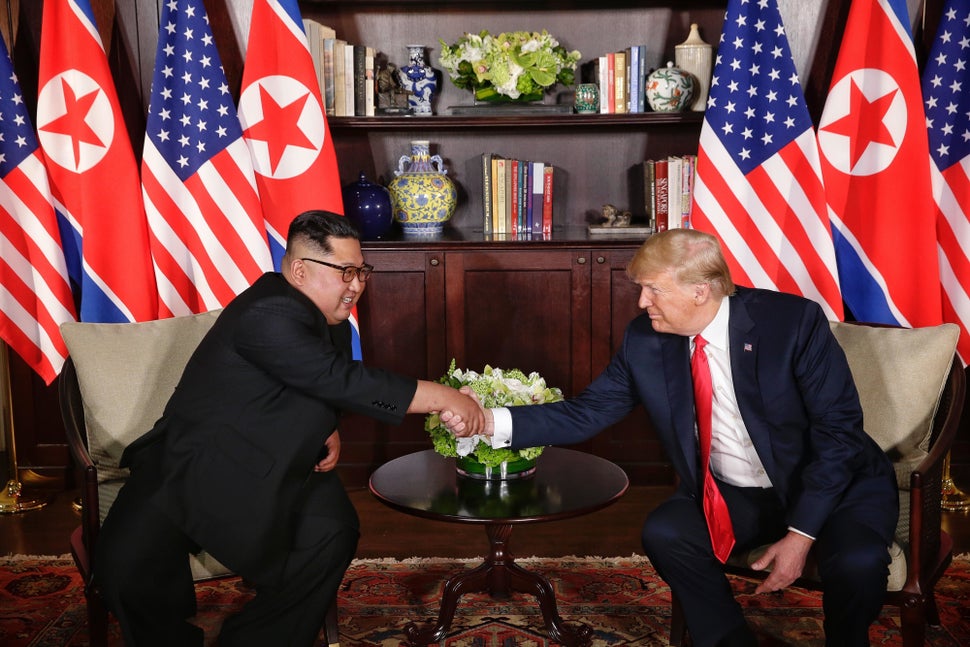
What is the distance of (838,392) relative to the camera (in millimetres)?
2514

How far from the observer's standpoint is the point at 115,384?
3.02m

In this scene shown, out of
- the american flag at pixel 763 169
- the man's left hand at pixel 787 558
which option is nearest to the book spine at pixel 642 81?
the american flag at pixel 763 169

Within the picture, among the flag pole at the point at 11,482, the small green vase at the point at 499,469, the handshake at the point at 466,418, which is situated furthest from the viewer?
the flag pole at the point at 11,482

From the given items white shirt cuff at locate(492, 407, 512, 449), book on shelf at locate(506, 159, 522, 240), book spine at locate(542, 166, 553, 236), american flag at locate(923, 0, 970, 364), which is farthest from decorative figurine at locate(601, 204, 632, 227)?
white shirt cuff at locate(492, 407, 512, 449)

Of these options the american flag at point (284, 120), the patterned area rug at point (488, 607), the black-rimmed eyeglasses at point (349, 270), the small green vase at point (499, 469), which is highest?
the american flag at point (284, 120)

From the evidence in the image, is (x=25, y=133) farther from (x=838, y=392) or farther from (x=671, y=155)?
(x=838, y=392)

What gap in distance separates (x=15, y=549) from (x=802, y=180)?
10.7 ft

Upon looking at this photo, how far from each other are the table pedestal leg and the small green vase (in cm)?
16

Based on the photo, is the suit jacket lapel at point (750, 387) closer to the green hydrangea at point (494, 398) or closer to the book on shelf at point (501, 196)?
the green hydrangea at point (494, 398)

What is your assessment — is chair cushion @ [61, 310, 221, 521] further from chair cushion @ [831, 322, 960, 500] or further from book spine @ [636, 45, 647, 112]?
book spine @ [636, 45, 647, 112]

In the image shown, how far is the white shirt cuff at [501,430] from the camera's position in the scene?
2.73m

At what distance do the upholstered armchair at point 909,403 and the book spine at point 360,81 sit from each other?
86.9 inches

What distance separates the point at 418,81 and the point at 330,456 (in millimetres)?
2071

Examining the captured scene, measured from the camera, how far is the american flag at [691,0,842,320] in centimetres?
391
